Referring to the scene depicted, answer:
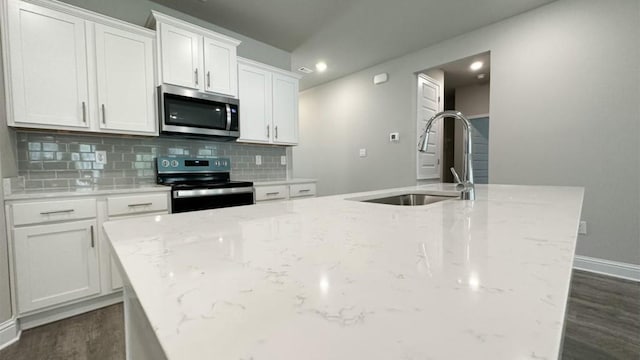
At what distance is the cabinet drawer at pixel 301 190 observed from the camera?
10.7 feet

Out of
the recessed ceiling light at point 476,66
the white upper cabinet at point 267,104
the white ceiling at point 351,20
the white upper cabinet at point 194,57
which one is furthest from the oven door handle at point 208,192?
the recessed ceiling light at point 476,66

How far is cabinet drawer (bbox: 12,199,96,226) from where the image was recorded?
1.70 metres

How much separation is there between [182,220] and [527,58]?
358 centimetres

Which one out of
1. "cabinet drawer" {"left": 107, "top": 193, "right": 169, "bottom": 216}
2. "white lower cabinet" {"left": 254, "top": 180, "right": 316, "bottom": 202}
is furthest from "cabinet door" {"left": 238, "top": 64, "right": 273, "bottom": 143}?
"cabinet drawer" {"left": 107, "top": 193, "right": 169, "bottom": 216}

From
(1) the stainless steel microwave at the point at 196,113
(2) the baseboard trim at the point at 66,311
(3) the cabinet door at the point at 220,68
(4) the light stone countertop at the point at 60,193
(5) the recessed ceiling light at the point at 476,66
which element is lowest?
(2) the baseboard trim at the point at 66,311

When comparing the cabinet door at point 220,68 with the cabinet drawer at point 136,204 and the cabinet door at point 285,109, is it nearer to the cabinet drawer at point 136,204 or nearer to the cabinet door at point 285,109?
the cabinet door at point 285,109

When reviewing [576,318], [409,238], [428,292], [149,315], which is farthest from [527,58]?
[149,315]

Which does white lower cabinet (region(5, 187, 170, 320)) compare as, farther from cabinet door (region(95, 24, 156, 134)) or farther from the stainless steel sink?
the stainless steel sink

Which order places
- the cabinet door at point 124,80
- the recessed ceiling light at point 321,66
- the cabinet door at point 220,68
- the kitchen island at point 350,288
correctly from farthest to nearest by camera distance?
1. the recessed ceiling light at point 321,66
2. the cabinet door at point 220,68
3. the cabinet door at point 124,80
4. the kitchen island at point 350,288

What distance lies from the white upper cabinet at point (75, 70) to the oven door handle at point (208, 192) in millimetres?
605

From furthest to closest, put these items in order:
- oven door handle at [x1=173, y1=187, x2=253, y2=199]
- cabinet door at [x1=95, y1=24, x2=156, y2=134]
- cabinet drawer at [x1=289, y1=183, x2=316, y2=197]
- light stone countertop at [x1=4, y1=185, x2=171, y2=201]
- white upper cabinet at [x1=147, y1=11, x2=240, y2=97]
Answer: cabinet drawer at [x1=289, y1=183, x2=316, y2=197]
white upper cabinet at [x1=147, y1=11, x2=240, y2=97]
oven door handle at [x1=173, y1=187, x2=253, y2=199]
cabinet door at [x1=95, y1=24, x2=156, y2=134]
light stone countertop at [x1=4, y1=185, x2=171, y2=201]

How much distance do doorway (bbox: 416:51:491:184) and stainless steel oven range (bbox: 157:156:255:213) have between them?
2.56m

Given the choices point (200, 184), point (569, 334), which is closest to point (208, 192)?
point (200, 184)

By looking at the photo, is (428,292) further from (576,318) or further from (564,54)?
(564,54)
